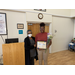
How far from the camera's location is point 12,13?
278cm

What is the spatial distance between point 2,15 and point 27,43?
1.83 meters

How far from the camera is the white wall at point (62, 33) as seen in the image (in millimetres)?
3958

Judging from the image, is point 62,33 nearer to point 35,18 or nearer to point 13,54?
point 35,18

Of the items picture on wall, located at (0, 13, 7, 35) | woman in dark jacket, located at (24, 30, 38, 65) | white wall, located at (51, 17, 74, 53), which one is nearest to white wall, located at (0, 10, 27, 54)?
picture on wall, located at (0, 13, 7, 35)

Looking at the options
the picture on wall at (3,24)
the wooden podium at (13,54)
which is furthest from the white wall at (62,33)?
the picture on wall at (3,24)

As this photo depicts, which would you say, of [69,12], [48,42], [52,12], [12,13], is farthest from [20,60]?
[69,12]

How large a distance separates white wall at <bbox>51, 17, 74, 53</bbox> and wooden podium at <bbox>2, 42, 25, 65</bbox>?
2396mm

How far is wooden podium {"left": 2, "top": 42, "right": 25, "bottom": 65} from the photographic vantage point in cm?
200

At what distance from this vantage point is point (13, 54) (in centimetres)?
207

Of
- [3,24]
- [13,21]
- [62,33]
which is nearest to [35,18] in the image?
[13,21]

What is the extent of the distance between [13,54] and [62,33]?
11.3 ft

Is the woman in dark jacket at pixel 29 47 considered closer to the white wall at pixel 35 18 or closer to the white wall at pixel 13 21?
the white wall at pixel 13 21

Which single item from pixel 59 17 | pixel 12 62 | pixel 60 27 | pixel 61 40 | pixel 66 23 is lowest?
pixel 12 62
